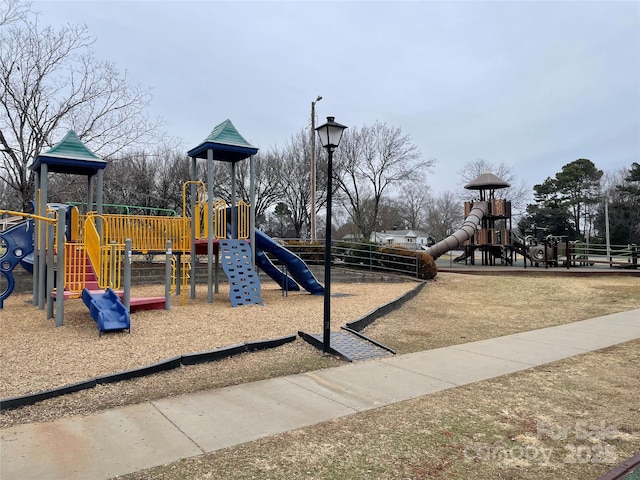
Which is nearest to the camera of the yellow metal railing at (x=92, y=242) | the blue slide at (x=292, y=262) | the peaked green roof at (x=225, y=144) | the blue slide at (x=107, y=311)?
the blue slide at (x=107, y=311)

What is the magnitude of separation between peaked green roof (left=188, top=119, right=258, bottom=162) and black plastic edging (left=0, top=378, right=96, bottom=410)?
8.10m

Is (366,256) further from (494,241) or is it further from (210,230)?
(494,241)

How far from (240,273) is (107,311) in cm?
390

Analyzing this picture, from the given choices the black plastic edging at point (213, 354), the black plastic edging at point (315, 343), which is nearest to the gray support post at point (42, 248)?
the black plastic edging at point (213, 354)

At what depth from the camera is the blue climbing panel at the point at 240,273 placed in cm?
1098

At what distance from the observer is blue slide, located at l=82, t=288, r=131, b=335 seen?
7.46 m

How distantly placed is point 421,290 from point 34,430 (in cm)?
1278

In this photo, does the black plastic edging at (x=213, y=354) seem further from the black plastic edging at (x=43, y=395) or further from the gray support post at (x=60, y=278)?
the gray support post at (x=60, y=278)

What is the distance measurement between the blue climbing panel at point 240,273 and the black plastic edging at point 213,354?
14.1 feet

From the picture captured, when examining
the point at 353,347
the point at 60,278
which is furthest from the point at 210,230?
the point at 353,347

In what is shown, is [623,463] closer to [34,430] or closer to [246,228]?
[34,430]

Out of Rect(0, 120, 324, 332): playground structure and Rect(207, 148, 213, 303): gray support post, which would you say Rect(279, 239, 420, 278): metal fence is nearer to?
Rect(0, 120, 324, 332): playground structure

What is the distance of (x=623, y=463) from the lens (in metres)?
3.39

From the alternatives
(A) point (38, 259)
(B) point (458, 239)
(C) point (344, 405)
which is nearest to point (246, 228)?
A: (A) point (38, 259)
